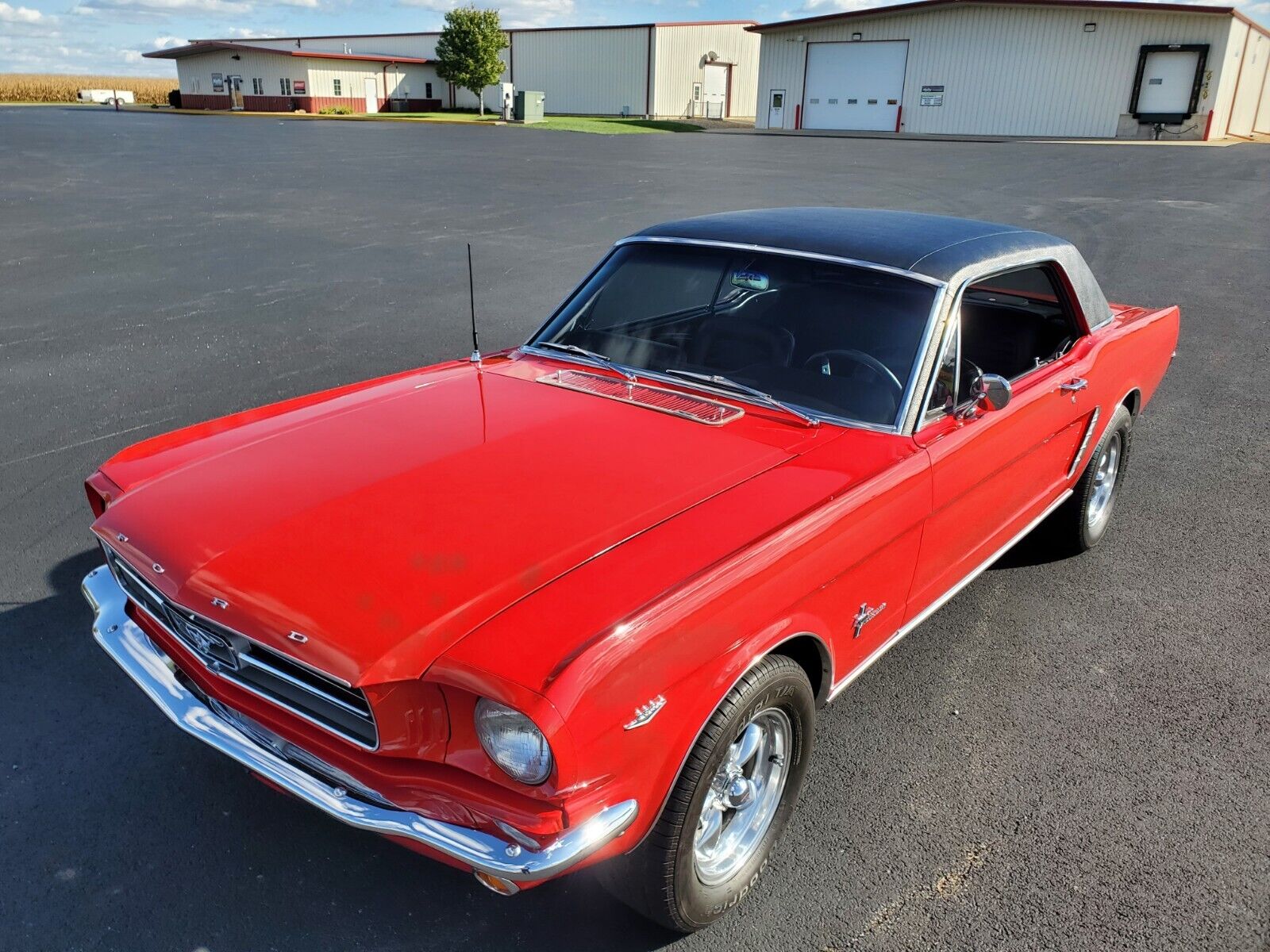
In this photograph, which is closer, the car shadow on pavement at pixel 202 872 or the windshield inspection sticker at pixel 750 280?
the car shadow on pavement at pixel 202 872

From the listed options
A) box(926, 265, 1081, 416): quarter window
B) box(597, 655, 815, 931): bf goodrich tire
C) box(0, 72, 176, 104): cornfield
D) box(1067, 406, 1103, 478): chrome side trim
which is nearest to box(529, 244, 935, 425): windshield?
box(926, 265, 1081, 416): quarter window

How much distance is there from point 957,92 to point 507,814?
40.3 metres

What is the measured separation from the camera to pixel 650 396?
3.31 meters

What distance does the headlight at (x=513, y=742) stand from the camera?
1.99 meters

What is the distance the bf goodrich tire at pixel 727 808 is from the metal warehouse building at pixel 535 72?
175 feet

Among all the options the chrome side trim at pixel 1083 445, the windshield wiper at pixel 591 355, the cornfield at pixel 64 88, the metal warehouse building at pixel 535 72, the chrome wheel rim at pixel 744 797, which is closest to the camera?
the chrome wheel rim at pixel 744 797

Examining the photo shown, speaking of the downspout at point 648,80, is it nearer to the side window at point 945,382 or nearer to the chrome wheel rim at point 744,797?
the side window at point 945,382

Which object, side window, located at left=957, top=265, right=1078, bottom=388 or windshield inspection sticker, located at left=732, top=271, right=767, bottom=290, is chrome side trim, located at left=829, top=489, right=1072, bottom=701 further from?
windshield inspection sticker, located at left=732, top=271, right=767, bottom=290

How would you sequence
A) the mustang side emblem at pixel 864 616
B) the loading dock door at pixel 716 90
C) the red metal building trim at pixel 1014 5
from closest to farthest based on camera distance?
the mustang side emblem at pixel 864 616, the red metal building trim at pixel 1014 5, the loading dock door at pixel 716 90

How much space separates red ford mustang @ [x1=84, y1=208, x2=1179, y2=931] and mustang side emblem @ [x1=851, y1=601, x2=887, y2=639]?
2cm

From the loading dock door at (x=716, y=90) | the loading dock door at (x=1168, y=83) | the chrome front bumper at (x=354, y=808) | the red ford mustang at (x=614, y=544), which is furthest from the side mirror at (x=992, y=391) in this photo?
the loading dock door at (x=716, y=90)

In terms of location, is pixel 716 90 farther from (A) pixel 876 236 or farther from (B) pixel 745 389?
(B) pixel 745 389

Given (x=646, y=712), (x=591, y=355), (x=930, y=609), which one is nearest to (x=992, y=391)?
(x=930, y=609)

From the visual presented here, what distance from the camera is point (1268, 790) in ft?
10.0
